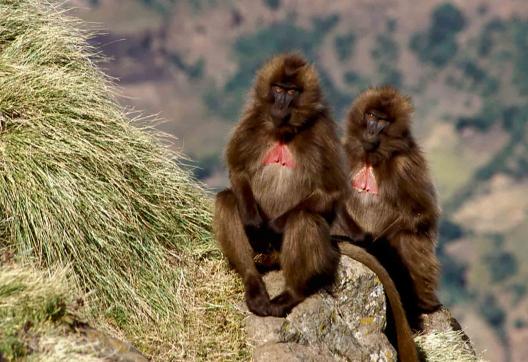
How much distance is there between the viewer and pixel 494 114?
128 metres

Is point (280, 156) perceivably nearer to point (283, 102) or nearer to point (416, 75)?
point (283, 102)

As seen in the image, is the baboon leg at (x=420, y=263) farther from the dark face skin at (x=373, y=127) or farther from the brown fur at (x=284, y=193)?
the brown fur at (x=284, y=193)

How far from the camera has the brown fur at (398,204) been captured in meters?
8.88

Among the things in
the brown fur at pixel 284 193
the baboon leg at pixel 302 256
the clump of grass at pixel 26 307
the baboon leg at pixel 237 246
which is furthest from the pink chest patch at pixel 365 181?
the clump of grass at pixel 26 307

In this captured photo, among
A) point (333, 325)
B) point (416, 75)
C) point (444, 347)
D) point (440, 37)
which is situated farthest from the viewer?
point (440, 37)

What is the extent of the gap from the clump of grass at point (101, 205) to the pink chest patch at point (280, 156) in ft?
2.74

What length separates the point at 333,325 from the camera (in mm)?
7266

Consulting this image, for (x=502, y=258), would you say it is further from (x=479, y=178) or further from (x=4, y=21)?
(x=4, y=21)

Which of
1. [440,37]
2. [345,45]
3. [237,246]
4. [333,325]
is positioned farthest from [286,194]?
[440,37]

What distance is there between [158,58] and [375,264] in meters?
128

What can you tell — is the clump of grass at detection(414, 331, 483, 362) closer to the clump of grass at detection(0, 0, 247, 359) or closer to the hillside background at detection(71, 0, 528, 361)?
the clump of grass at detection(0, 0, 247, 359)

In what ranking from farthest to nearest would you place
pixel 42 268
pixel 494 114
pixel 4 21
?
pixel 494 114, pixel 4 21, pixel 42 268

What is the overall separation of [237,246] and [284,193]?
519 millimetres

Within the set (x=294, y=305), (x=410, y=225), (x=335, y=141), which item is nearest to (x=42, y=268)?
(x=294, y=305)
